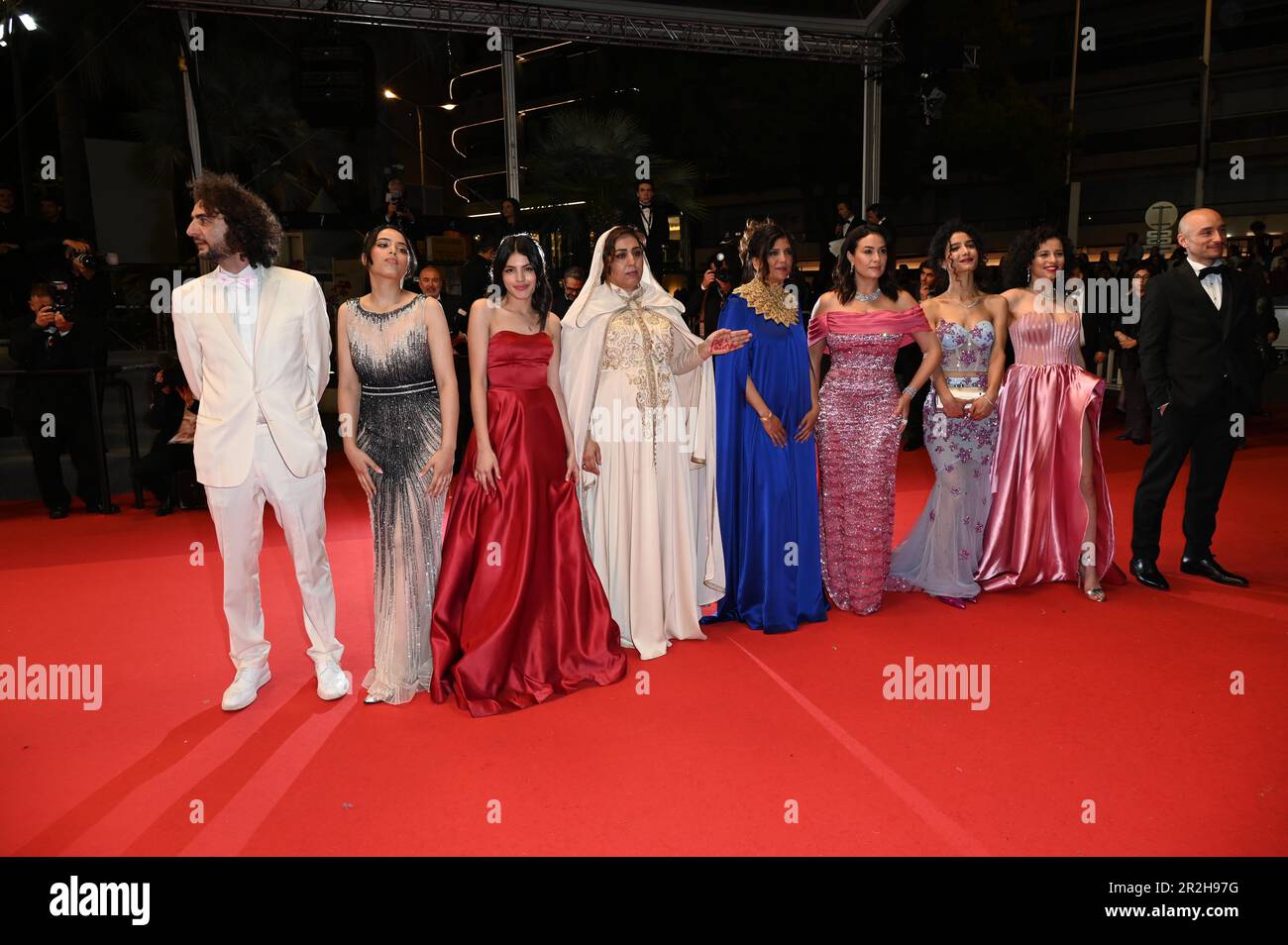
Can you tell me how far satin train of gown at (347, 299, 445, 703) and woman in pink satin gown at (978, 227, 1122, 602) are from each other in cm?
285

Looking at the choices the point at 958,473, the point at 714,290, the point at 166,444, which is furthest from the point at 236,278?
the point at 714,290

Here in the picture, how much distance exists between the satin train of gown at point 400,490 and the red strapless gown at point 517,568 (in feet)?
0.29

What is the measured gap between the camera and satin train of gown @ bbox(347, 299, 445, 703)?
3.40m

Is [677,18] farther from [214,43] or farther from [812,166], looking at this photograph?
[812,166]

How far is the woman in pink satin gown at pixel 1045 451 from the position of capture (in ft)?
15.1

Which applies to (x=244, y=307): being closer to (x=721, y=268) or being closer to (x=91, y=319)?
(x=91, y=319)

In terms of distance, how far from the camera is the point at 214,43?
11891mm

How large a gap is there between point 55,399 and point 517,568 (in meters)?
5.30

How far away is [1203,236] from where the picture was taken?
175 inches

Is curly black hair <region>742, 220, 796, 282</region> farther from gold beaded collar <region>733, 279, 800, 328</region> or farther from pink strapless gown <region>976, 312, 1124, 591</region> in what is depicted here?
pink strapless gown <region>976, 312, 1124, 591</region>

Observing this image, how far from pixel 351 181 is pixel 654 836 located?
12778 millimetres

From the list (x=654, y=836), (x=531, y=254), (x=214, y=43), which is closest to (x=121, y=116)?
(x=214, y=43)

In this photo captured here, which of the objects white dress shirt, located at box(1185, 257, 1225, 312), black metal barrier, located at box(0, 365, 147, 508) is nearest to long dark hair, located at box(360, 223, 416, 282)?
white dress shirt, located at box(1185, 257, 1225, 312)

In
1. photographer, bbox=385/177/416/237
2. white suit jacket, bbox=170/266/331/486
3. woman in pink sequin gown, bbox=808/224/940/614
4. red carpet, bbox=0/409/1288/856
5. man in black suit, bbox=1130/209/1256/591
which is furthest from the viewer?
photographer, bbox=385/177/416/237
